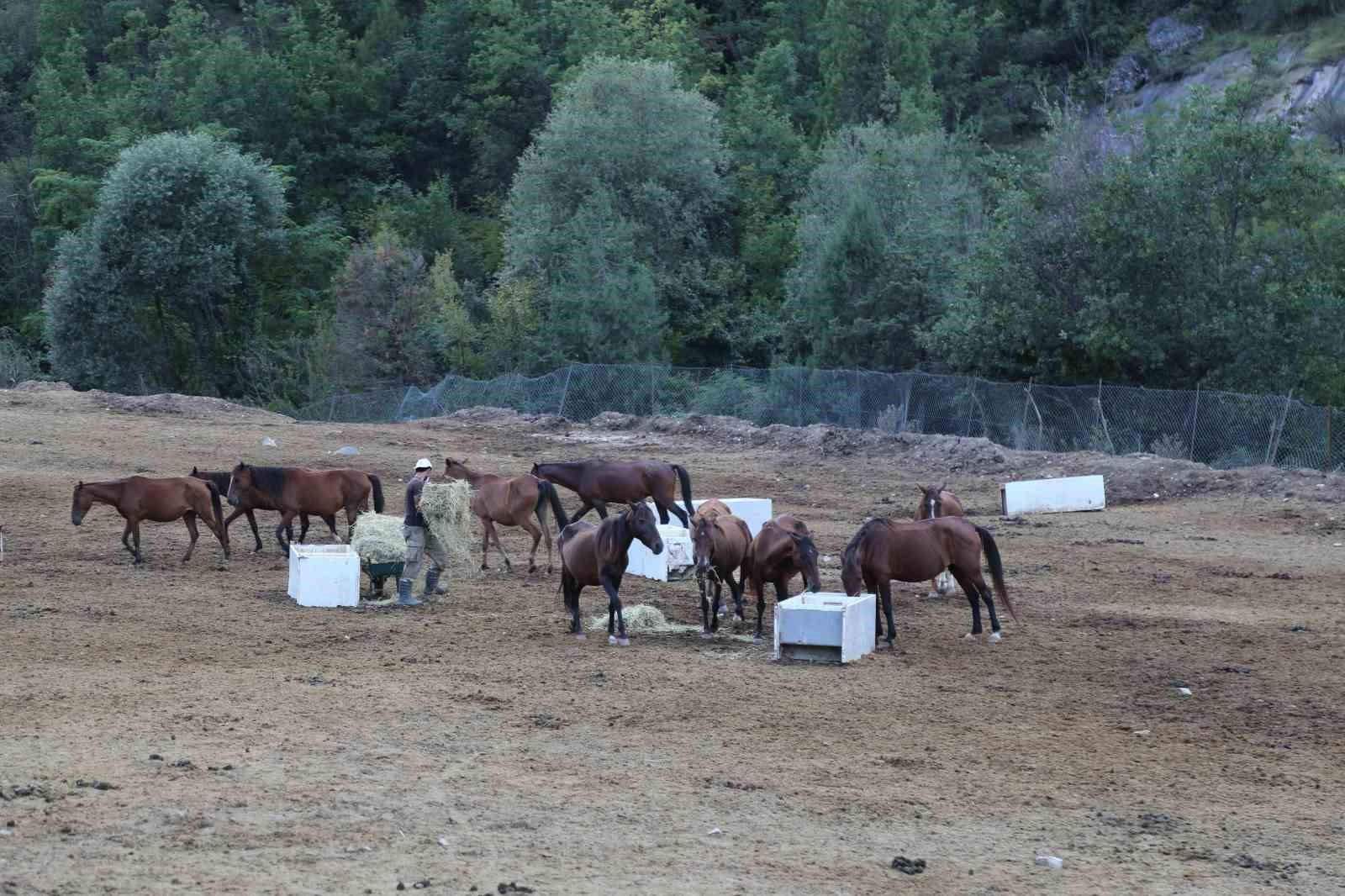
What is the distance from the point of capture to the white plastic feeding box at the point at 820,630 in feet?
49.3

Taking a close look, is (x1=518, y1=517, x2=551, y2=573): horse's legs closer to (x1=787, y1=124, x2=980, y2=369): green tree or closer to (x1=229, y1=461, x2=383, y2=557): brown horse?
(x1=229, y1=461, x2=383, y2=557): brown horse

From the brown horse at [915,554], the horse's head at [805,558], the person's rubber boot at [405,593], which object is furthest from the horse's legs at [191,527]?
the brown horse at [915,554]

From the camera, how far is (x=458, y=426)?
122 feet

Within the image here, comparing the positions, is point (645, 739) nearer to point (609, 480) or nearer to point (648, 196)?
point (609, 480)

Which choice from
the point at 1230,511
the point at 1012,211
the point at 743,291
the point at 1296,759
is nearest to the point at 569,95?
the point at 743,291

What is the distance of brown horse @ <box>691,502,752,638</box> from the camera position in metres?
15.9

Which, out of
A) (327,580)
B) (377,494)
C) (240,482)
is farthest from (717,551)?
(240,482)

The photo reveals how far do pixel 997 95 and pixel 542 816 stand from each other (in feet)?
208

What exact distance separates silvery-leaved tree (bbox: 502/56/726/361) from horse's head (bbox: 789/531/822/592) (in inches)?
1381

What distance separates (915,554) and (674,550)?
3498 millimetres

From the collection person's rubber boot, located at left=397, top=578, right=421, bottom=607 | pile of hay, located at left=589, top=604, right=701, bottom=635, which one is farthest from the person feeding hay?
pile of hay, located at left=589, top=604, right=701, bottom=635

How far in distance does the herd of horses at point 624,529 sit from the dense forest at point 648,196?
63.8ft

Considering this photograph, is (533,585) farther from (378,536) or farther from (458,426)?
(458,426)

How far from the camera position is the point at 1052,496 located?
88.8 ft
